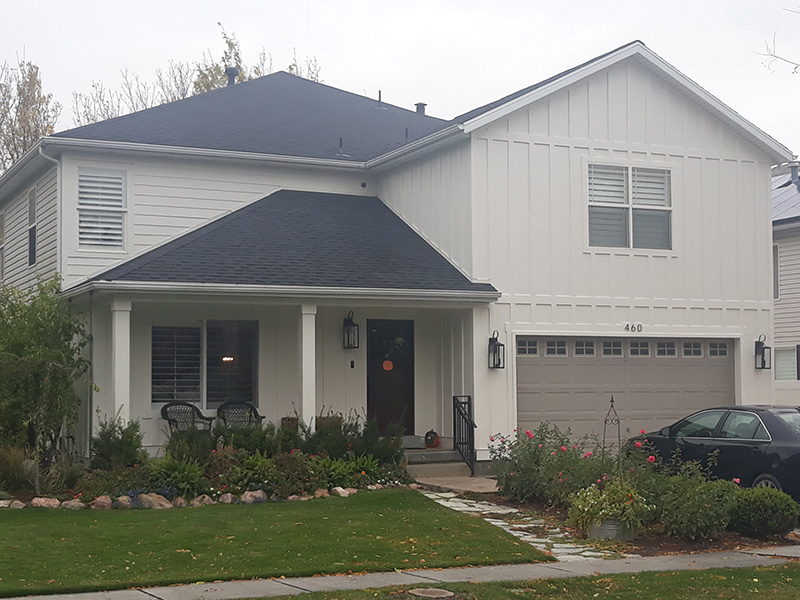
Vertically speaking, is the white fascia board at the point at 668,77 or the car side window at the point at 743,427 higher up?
the white fascia board at the point at 668,77

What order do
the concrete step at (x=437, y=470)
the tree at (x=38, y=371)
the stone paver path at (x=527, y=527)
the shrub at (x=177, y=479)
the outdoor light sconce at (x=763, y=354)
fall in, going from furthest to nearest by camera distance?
the outdoor light sconce at (x=763, y=354) < the concrete step at (x=437, y=470) < the tree at (x=38, y=371) < the shrub at (x=177, y=479) < the stone paver path at (x=527, y=527)

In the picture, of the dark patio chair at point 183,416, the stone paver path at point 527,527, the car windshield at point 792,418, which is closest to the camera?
the stone paver path at point 527,527

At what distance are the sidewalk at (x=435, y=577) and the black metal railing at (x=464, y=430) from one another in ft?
20.4

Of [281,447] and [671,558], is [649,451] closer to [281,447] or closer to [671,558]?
[671,558]

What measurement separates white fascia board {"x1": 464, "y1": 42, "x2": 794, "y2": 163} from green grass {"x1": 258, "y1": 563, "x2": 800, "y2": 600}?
9.34 meters

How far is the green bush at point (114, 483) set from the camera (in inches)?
532

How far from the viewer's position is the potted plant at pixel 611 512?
11.5 metres

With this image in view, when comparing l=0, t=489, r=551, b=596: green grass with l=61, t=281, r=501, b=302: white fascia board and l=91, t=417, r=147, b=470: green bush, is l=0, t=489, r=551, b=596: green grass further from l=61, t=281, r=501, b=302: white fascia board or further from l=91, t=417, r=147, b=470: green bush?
l=61, t=281, r=501, b=302: white fascia board

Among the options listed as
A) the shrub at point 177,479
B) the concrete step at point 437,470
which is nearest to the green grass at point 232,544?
the shrub at point 177,479

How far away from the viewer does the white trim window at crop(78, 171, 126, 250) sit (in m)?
17.7

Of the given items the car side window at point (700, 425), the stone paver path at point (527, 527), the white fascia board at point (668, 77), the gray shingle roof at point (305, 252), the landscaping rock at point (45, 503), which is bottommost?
the stone paver path at point (527, 527)

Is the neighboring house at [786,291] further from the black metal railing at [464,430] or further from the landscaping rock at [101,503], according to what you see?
the landscaping rock at [101,503]

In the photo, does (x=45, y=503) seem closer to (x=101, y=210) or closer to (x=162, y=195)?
(x=101, y=210)

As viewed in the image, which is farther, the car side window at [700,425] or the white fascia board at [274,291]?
the white fascia board at [274,291]
